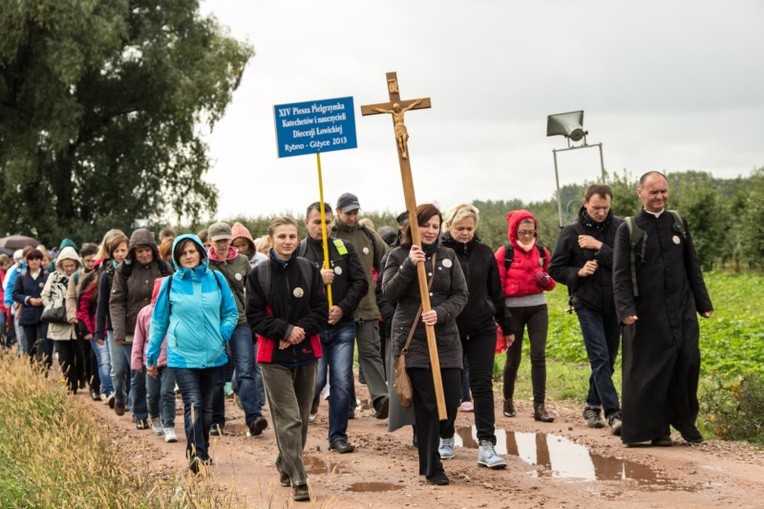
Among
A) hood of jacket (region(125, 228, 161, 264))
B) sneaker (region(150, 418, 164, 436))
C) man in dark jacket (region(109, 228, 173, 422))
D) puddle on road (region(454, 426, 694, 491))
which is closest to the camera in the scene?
puddle on road (region(454, 426, 694, 491))

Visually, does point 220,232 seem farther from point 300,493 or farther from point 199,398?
point 300,493

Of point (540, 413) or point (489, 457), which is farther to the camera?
point (540, 413)

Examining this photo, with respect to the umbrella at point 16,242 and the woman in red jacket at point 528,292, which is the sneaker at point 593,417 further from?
the umbrella at point 16,242

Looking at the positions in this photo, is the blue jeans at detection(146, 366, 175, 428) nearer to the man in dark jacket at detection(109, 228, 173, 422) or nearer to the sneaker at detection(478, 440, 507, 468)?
the man in dark jacket at detection(109, 228, 173, 422)

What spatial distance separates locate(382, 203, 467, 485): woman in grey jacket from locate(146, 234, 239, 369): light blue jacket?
1.49 metres

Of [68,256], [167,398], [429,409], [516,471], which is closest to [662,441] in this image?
[516,471]

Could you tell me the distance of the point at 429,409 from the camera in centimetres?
927

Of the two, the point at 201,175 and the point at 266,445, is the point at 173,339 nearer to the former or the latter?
the point at 266,445

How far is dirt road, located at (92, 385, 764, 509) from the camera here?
28.3 ft

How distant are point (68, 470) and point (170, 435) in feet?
14.8

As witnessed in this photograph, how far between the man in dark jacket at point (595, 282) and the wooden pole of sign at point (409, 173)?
Answer: 2.75m

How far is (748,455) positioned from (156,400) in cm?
598

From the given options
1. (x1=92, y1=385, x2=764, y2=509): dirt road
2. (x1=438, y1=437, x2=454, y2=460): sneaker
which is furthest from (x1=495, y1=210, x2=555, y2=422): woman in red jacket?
(x1=438, y1=437, x2=454, y2=460): sneaker

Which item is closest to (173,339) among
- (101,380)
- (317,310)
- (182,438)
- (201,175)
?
(317,310)
